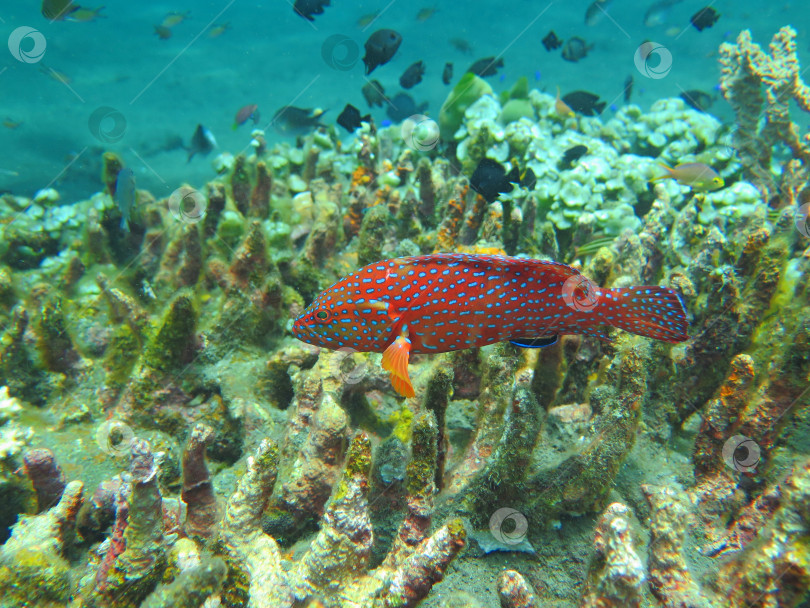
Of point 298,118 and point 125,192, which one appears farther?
point 298,118

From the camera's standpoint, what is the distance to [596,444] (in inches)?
111

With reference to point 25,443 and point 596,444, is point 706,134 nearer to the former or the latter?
point 596,444

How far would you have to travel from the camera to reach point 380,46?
8.32m

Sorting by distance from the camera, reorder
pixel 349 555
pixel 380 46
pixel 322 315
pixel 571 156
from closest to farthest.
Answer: pixel 349 555 → pixel 322 315 → pixel 571 156 → pixel 380 46

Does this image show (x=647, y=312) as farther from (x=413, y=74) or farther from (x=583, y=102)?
(x=413, y=74)

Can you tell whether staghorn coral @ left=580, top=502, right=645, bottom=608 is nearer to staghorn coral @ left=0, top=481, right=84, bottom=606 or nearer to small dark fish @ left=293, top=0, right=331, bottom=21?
staghorn coral @ left=0, top=481, right=84, bottom=606

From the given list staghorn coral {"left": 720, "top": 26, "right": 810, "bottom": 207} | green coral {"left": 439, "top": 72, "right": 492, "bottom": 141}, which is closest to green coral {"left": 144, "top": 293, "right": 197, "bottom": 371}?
green coral {"left": 439, "top": 72, "right": 492, "bottom": 141}

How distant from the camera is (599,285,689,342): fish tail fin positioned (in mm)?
2844

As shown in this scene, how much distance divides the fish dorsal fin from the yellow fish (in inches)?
225

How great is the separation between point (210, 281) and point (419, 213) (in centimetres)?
358

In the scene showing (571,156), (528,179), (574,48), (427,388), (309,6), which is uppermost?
(574,48)

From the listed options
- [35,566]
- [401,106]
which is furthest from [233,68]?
[35,566]

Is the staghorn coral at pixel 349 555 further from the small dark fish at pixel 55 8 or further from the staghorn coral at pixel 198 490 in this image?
the small dark fish at pixel 55 8

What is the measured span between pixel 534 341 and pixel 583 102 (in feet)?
31.5
